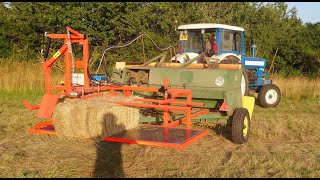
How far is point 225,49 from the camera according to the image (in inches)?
410

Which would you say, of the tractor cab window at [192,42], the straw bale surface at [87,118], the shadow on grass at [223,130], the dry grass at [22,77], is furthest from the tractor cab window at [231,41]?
the dry grass at [22,77]

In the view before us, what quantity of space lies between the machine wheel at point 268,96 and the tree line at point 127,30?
771 centimetres

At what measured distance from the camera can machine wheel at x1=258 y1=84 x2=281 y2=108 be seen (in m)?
11.4

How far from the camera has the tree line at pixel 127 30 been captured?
1912 cm

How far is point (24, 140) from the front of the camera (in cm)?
629

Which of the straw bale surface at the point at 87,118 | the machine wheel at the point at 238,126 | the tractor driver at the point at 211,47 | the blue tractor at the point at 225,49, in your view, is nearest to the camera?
the straw bale surface at the point at 87,118

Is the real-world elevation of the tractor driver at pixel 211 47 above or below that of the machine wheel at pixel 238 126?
above

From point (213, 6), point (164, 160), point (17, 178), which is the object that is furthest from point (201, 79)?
point (213, 6)

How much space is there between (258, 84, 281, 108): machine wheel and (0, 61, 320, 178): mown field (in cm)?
304

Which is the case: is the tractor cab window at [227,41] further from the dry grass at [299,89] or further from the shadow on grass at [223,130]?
the dry grass at [299,89]

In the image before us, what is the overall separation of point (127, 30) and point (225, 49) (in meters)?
10.8

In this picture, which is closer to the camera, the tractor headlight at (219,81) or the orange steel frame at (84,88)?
the orange steel frame at (84,88)

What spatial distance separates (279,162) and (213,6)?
22.5 metres

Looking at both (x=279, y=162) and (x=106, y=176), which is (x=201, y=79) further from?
(x=106, y=176)
